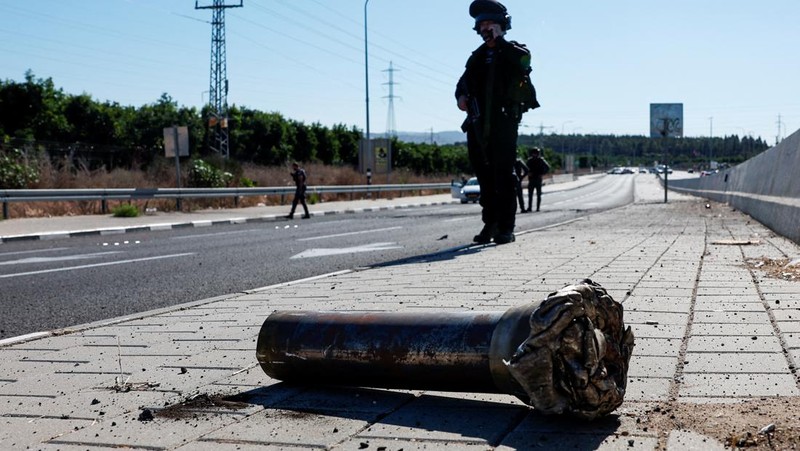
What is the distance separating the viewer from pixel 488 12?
1139 cm

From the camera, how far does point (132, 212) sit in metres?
25.6

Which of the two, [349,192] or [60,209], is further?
[349,192]

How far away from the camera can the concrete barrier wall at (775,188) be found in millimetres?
12343

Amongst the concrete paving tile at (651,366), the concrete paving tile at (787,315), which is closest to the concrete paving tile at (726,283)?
the concrete paving tile at (787,315)

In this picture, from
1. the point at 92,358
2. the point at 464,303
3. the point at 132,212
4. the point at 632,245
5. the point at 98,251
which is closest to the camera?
the point at 92,358

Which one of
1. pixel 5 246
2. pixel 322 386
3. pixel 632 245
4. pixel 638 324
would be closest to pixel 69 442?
pixel 322 386

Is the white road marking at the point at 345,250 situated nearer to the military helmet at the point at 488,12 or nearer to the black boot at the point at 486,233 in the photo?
the black boot at the point at 486,233

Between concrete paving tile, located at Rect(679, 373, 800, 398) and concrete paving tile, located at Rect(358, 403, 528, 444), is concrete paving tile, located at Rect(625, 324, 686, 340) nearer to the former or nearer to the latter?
concrete paving tile, located at Rect(679, 373, 800, 398)

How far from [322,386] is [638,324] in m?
2.05

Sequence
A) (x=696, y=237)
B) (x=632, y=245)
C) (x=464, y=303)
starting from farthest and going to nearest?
1. (x=696, y=237)
2. (x=632, y=245)
3. (x=464, y=303)

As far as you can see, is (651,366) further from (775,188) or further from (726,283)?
(775,188)

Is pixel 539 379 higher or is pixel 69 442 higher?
pixel 539 379

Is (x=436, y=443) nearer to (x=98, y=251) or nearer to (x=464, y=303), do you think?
(x=464, y=303)

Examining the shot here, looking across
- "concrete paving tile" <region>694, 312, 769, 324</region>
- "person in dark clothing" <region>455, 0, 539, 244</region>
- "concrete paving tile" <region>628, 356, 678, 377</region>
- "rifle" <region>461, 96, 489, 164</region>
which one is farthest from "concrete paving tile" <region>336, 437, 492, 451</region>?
"rifle" <region>461, 96, 489, 164</region>
